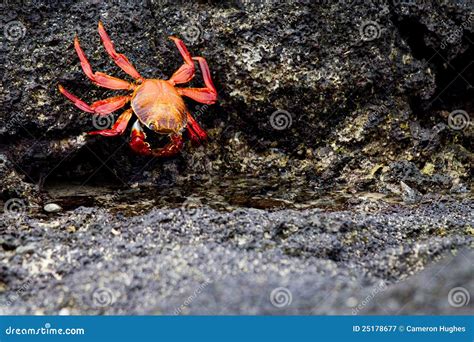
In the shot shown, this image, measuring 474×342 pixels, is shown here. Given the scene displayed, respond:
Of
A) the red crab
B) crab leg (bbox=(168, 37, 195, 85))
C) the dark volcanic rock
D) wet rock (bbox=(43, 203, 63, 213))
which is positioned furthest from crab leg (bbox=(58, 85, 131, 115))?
the dark volcanic rock

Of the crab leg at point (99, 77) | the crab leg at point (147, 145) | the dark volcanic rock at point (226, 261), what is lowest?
the dark volcanic rock at point (226, 261)

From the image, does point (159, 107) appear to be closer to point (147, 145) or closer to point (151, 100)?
point (151, 100)

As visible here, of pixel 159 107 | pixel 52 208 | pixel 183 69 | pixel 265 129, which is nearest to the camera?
pixel 52 208

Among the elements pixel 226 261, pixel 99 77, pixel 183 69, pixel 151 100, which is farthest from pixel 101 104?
pixel 226 261

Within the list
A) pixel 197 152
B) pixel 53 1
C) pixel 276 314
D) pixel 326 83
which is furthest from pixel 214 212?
pixel 53 1

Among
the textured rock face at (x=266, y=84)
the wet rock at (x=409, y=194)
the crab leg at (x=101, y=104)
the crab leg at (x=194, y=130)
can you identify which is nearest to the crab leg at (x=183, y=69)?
the textured rock face at (x=266, y=84)

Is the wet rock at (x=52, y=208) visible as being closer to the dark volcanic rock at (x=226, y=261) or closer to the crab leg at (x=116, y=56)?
the dark volcanic rock at (x=226, y=261)

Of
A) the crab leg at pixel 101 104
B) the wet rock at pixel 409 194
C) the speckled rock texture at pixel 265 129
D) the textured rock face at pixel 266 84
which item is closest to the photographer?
the speckled rock texture at pixel 265 129

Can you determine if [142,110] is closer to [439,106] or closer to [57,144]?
[57,144]

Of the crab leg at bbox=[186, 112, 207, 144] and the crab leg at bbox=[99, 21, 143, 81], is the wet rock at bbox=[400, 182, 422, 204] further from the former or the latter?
the crab leg at bbox=[99, 21, 143, 81]
